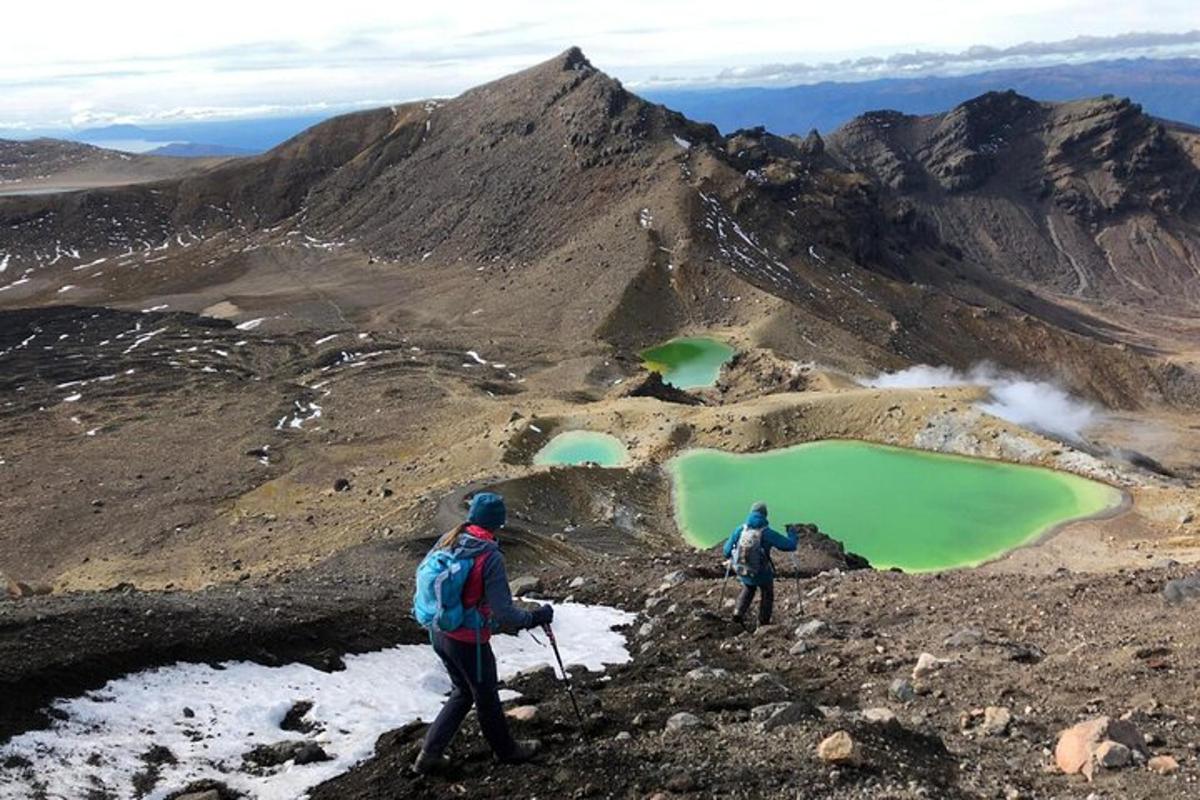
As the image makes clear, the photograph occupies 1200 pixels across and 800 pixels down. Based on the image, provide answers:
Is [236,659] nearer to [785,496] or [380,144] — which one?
[785,496]

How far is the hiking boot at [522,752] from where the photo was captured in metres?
8.59

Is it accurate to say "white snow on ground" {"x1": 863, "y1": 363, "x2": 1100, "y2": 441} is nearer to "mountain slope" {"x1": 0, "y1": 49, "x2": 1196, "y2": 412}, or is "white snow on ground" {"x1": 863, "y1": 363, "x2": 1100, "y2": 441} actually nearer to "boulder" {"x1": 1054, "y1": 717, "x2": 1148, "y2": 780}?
"mountain slope" {"x1": 0, "y1": 49, "x2": 1196, "y2": 412}

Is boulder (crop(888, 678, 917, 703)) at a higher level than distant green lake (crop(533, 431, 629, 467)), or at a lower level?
higher

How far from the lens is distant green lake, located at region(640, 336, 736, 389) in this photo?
6550cm

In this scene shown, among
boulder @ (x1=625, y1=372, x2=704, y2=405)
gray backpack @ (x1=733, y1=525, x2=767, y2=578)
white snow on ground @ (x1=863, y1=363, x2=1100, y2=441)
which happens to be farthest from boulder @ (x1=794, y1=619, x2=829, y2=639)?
boulder @ (x1=625, y1=372, x2=704, y2=405)

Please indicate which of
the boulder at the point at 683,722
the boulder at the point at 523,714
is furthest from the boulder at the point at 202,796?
the boulder at the point at 683,722

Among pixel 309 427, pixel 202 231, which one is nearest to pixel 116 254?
pixel 202 231

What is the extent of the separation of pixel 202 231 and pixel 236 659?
123 m

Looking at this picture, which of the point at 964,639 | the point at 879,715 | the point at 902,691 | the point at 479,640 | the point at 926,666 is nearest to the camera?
the point at 479,640

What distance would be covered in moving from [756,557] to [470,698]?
7242 mm

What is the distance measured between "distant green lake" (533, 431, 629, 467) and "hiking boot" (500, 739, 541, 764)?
97.7 ft

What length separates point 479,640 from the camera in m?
8.36

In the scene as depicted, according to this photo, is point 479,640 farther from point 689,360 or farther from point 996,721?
point 689,360

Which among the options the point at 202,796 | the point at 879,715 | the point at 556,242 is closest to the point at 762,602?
the point at 879,715
